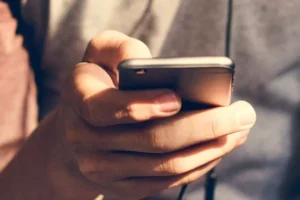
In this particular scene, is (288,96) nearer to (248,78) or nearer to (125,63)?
(248,78)

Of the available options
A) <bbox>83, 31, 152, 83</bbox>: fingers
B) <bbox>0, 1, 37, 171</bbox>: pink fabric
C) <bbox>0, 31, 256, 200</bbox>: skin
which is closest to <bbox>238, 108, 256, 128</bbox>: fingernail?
<bbox>0, 31, 256, 200</bbox>: skin

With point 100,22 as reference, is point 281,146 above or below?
below

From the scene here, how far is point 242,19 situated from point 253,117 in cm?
19

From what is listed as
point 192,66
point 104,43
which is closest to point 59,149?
point 104,43

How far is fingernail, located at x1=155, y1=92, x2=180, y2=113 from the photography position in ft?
1.16

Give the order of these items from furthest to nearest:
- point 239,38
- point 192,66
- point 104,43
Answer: point 239,38
point 104,43
point 192,66

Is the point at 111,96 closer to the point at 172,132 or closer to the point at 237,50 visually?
the point at 172,132

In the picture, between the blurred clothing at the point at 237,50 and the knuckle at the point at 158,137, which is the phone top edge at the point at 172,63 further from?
the blurred clothing at the point at 237,50

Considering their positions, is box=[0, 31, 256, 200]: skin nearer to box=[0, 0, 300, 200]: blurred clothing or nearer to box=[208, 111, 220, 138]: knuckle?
box=[208, 111, 220, 138]: knuckle

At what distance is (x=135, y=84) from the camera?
35 cm

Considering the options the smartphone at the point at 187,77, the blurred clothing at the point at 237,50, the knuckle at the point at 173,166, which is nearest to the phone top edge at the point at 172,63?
the smartphone at the point at 187,77

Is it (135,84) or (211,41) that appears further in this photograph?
(211,41)

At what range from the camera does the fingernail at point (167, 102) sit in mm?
354

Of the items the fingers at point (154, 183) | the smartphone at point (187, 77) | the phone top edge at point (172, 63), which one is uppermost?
the phone top edge at point (172, 63)
